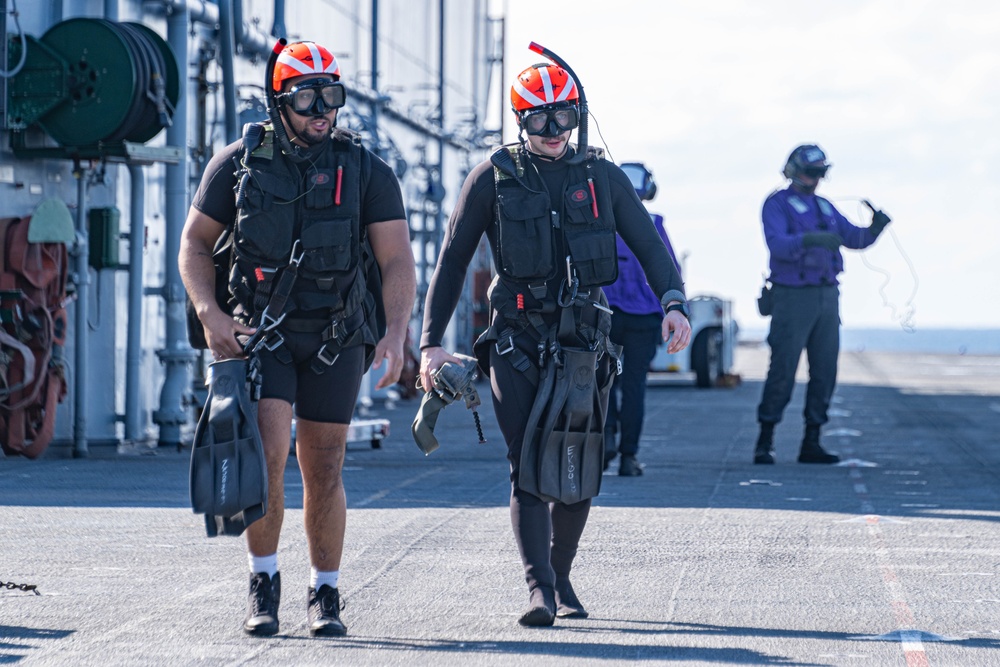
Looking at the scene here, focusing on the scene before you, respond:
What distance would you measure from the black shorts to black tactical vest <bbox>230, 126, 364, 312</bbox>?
0.45ft

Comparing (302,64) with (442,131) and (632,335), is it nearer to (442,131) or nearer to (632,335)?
(632,335)

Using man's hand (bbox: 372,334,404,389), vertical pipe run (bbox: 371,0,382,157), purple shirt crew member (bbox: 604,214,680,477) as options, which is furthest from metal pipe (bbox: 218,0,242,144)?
man's hand (bbox: 372,334,404,389)

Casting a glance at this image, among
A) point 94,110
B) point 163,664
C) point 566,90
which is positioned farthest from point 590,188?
point 94,110

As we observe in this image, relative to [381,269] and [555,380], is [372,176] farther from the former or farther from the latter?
[555,380]

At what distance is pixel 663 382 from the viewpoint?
102 ft

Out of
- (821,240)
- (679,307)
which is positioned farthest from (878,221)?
(679,307)

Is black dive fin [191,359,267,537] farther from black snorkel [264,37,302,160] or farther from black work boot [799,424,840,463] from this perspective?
black work boot [799,424,840,463]

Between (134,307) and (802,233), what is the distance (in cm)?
531

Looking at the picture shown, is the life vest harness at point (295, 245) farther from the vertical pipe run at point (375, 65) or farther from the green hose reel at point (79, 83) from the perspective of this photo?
the vertical pipe run at point (375, 65)

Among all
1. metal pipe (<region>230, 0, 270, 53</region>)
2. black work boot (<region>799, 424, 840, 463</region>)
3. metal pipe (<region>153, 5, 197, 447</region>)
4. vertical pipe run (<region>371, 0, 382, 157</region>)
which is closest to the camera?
black work boot (<region>799, 424, 840, 463</region>)

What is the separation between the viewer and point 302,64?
523 cm

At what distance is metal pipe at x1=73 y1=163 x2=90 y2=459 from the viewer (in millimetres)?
12117

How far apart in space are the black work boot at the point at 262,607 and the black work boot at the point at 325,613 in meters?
0.12

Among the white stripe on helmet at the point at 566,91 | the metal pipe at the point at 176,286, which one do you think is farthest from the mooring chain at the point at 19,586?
the metal pipe at the point at 176,286
